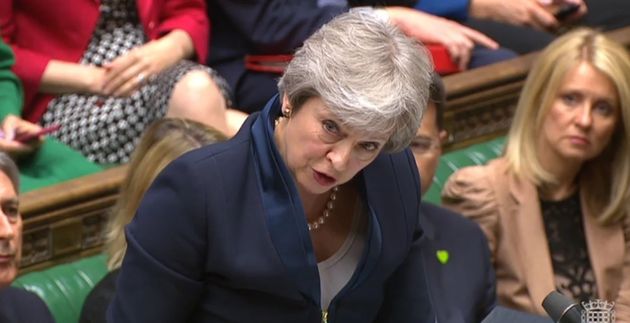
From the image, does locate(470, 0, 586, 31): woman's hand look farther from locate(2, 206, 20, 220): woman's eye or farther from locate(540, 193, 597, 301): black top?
locate(2, 206, 20, 220): woman's eye

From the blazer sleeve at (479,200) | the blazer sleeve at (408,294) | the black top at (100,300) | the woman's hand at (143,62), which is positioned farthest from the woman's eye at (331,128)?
the woman's hand at (143,62)

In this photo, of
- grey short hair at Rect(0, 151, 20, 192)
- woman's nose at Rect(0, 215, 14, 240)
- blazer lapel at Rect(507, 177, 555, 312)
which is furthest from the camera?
blazer lapel at Rect(507, 177, 555, 312)

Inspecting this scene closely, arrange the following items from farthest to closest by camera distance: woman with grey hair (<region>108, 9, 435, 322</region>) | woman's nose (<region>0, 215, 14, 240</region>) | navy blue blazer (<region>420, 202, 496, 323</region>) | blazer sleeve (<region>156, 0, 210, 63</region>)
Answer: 1. blazer sleeve (<region>156, 0, 210, 63</region>)
2. navy blue blazer (<region>420, 202, 496, 323</region>)
3. woman's nose (<region>0, 215, 14, 240</region>)
4. woman with grey hair (<region>108, 9, 435, 322</region>)

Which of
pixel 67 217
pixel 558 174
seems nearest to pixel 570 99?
pixel 558 174

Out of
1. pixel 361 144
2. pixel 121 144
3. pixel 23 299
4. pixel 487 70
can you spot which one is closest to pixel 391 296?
pixel 361 144

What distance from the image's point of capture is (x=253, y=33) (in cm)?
329

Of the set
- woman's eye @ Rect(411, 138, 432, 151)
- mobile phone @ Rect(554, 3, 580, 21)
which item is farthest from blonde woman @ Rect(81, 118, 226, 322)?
mobile phone @ Rect(554, 3, 580, 21)

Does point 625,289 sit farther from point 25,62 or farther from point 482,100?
point 25,62

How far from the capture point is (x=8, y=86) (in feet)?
9.81

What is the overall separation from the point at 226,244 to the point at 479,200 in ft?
4.20

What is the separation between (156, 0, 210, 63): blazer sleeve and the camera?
3234 mm

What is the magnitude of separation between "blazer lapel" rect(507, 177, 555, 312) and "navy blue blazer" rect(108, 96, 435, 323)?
1142 mm

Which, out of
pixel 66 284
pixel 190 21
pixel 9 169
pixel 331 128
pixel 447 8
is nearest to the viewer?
pixel 331 128

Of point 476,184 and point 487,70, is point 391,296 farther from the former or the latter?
point 487,70
